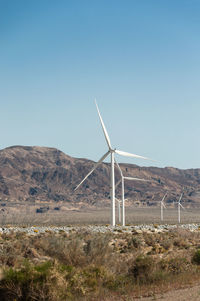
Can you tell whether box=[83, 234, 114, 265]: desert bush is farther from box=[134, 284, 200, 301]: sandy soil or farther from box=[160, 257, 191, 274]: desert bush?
box=[134, 284, 200, 301]: sandy soil

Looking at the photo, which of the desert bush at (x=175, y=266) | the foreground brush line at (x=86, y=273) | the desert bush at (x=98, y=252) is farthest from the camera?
the desert bush at (x=98, y=252)

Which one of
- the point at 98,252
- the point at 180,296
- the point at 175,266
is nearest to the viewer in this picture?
the point at 180,296

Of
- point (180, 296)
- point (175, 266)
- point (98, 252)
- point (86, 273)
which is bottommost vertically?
point (180, 296)

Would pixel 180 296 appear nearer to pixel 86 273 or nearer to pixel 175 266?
pixel 86 273

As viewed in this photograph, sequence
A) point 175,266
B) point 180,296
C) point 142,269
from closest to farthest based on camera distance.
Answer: point 180,296 < point 142,269 < point 175,266

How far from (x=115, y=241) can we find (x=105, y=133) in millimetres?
20295

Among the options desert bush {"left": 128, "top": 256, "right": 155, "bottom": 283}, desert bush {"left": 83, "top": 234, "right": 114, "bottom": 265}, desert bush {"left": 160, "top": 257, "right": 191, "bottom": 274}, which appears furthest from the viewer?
desert bush {"left": 83, "top": 234, "right": 114, "bottom": 265}

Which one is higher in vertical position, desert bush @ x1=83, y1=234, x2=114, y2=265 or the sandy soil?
desert bush @ x1=83, y1=234, x2=114, y2=265

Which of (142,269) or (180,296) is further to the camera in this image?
(142,269)

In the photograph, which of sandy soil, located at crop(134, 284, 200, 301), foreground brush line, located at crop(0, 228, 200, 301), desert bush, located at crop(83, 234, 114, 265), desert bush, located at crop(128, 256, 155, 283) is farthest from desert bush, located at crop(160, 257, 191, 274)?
sandy soil, located at crop(134, 284, 200, 301)

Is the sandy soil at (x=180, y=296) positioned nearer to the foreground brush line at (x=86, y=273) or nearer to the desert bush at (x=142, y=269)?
the foreground brush line at (x=86, y=273)

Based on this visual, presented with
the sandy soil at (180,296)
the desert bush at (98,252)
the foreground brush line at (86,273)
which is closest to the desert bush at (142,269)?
the foreground brush line at (86,273)

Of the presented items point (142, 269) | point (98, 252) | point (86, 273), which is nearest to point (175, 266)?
point (142, 269)

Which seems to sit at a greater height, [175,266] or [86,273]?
[86,273]
